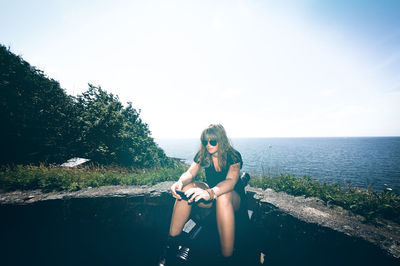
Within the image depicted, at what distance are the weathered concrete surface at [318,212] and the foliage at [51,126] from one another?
17.9 feet

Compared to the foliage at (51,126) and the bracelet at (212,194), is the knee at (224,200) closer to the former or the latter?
the bracelet at (212,194)

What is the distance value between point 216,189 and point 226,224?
1.47 feet

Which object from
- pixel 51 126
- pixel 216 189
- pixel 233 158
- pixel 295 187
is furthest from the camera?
pixel 51 126

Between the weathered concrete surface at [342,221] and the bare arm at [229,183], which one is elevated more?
the bare arm at [229,183]

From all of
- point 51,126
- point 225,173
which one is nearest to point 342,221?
point 225,173

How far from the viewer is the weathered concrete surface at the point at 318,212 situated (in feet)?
6.95

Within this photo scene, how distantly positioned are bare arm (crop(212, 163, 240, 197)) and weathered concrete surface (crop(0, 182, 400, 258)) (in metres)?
1.62

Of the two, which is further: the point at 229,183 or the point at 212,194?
the point at 229,183

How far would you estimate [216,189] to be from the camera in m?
2.02

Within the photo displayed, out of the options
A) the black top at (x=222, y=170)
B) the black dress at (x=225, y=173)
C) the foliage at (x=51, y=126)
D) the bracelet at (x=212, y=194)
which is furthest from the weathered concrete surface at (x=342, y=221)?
the foliage at (x=51, y=126)

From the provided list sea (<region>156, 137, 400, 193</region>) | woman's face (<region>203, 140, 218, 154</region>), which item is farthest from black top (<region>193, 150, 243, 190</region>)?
sea (<region>156, 137, 400, 193</region>)

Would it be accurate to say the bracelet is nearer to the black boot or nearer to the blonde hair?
the blonde hair

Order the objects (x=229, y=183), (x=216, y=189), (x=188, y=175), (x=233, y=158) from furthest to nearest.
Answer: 1. (x=188, y=175)
2. (x=233, y=158)
3. (x=229, y=183)
4. (x=216, y=189)

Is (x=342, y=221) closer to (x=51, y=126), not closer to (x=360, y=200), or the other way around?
(x=360, y=200)
